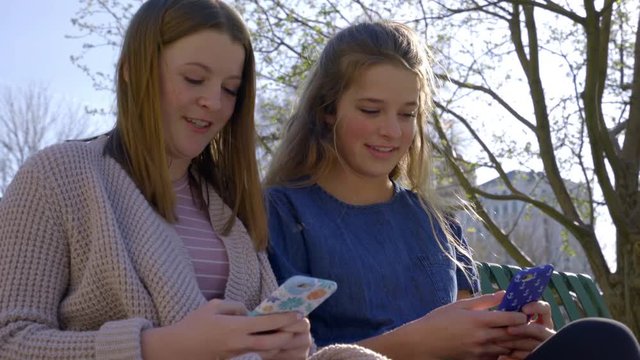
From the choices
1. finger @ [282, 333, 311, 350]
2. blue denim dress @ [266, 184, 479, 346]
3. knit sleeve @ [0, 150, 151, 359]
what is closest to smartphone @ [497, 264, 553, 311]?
blue denim dress @ [266, 184, 479, 346]

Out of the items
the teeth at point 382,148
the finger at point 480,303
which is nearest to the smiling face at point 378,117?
the teeth at point 382,148

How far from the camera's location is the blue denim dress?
98.0 inches

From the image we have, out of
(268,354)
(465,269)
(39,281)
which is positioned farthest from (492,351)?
(39,281)

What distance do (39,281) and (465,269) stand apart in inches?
58.5

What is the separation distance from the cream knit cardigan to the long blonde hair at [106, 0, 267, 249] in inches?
3.0

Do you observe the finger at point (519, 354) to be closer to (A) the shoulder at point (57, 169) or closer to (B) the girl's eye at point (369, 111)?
(B) the girl's eye at point (369, 111)

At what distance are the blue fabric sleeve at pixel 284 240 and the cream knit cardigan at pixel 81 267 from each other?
0.46m

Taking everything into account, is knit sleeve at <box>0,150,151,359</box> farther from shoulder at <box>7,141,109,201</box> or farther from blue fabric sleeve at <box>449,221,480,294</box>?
blue fabric sleeve at <box>449,221,480,294</box>

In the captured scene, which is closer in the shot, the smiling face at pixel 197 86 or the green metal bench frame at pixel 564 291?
the smiling face at pixel 197 86

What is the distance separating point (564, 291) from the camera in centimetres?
375

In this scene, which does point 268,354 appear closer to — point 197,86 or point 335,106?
point 197,86

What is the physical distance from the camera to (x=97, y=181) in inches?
76.4

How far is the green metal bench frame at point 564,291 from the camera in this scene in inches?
139

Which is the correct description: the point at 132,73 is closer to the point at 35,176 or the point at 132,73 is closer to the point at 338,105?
the point at 35,176
